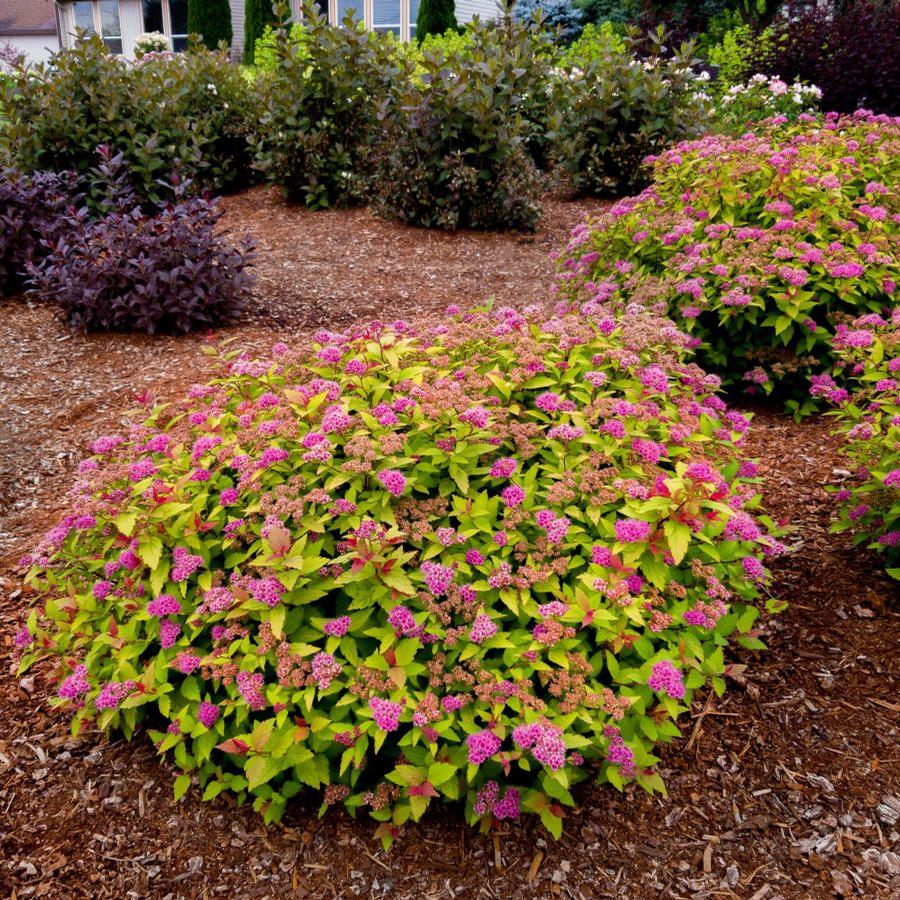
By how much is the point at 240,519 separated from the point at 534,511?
79 centimetres

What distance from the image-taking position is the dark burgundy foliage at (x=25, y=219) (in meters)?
5.88

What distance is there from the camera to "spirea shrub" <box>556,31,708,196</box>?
7.53m

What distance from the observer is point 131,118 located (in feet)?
25.0

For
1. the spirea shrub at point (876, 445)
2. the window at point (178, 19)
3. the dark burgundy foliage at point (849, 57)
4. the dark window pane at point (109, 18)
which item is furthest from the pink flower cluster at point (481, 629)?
the dark window pane at point (109, 18)

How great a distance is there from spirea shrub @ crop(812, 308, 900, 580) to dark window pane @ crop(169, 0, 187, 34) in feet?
94.1

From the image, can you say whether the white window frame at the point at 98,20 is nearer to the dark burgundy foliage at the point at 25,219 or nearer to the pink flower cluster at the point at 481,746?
the dark burgundy foliage at the point at 25,219

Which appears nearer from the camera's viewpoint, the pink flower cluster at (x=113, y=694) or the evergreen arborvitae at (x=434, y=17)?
the pink flower cluster at (x=113, y=694)

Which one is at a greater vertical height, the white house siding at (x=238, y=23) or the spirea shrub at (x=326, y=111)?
the white house siding at (x=238, y=23)

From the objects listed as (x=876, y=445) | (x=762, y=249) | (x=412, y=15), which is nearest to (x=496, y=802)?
(x=876, y=445)

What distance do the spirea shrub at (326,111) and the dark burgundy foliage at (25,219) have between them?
87.2 inches

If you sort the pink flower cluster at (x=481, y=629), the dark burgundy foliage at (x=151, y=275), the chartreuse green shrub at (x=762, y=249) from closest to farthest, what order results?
the pink flower cluster at (x=481, y=629) → the chartreuse green shrub at (x=762, y=249) → the dark burgundy foliage at (x=151, y=275)

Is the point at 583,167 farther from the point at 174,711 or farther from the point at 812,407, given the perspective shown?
the point at 174,711

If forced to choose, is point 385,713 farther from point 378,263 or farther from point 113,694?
point 378,263

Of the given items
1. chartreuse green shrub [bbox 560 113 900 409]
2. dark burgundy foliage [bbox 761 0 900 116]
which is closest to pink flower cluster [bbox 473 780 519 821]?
chartreuse green shrub [bbox 560 113 900 409]
